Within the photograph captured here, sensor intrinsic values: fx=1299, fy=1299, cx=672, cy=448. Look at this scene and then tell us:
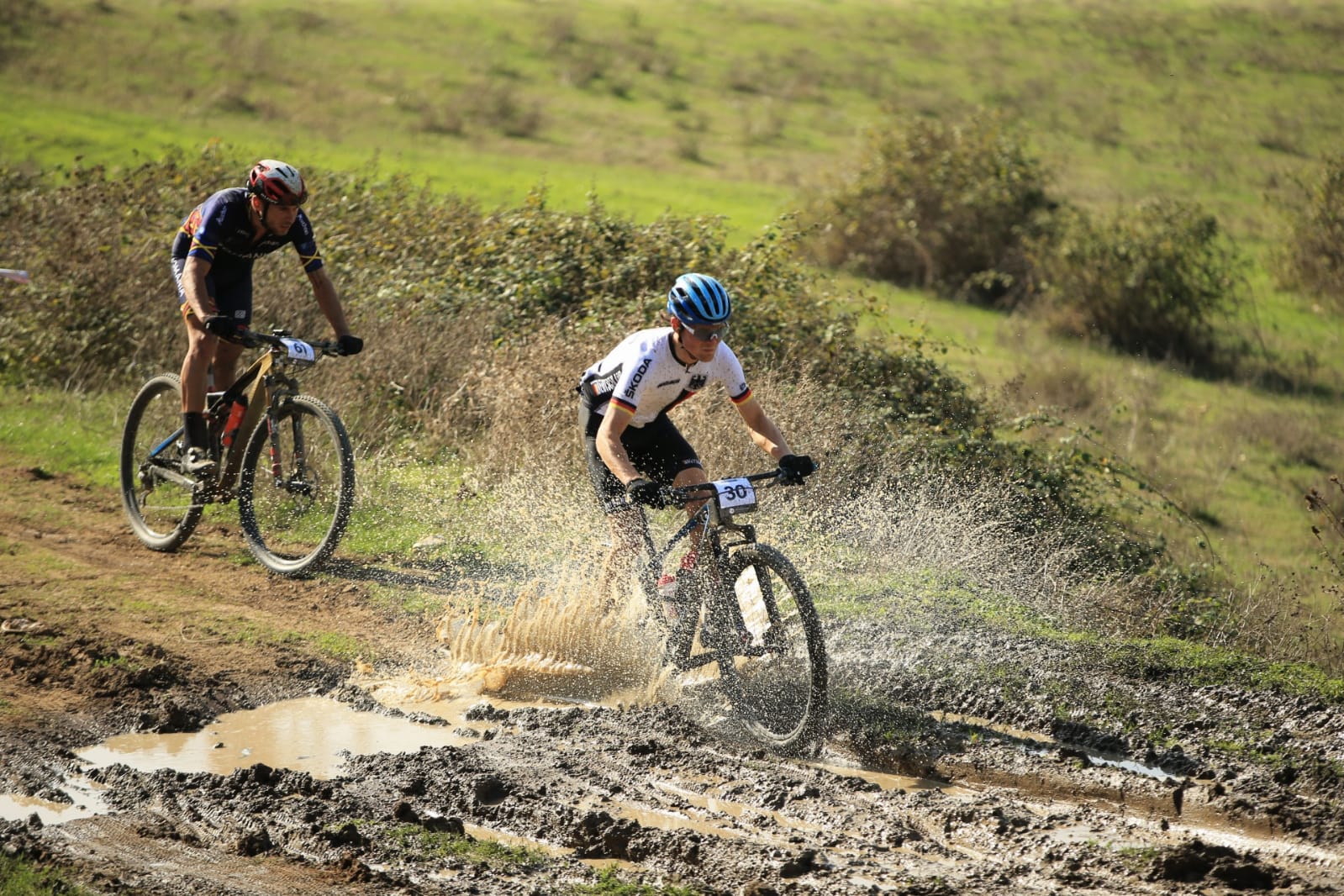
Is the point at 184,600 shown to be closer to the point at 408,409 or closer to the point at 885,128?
the point at 408,409

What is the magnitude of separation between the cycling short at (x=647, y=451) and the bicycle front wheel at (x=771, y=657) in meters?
0.73

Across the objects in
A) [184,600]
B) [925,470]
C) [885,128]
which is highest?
[885,128]

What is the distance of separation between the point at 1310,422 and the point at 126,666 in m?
17.8

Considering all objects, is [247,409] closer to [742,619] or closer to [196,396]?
[196,396]

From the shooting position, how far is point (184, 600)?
26.1ft

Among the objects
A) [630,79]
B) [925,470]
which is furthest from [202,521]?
[630,79]

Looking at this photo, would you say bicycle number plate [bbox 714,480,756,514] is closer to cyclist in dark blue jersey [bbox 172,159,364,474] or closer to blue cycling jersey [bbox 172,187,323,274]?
cyclist in dark blue jersey [bbox 172,159,364,474]

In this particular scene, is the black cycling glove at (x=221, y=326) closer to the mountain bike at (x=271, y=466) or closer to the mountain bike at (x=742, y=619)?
the mountain bike at (x=271, y=466)

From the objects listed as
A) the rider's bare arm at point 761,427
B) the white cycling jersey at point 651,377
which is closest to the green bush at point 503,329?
the white cycling jersey at point 651,377

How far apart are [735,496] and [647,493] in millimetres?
418

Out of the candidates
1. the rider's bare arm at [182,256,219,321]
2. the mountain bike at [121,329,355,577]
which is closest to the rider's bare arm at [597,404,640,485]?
the mountain bike at [121,329,355,577]

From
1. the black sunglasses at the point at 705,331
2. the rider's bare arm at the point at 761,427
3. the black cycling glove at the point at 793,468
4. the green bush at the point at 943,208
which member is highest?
the green bush at the point at 943,208

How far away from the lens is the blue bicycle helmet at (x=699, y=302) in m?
6.25

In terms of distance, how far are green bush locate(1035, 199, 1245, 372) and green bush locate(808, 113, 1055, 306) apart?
1132 millimetres
